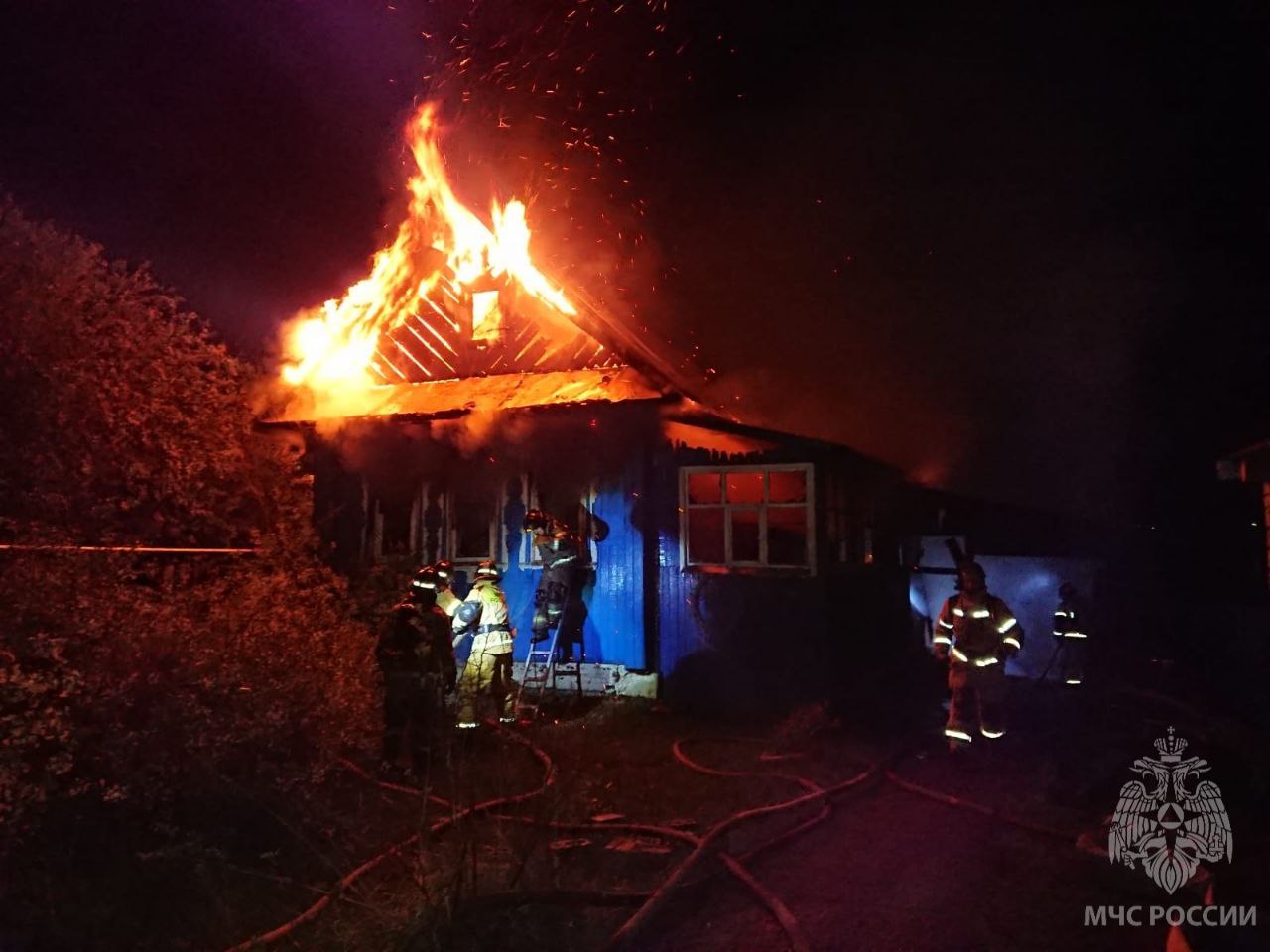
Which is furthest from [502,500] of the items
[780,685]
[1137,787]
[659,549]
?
[1137,787]

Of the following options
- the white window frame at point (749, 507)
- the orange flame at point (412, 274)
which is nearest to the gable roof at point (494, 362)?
the orange flame at point (412, 274)

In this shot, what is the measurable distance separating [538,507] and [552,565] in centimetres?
124

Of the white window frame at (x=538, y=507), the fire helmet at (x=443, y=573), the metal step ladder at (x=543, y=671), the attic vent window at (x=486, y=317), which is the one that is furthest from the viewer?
the attic vent window at (x=486, y=317)

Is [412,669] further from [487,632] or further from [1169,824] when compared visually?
[1169,824]

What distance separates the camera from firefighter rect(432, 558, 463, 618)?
7.30m

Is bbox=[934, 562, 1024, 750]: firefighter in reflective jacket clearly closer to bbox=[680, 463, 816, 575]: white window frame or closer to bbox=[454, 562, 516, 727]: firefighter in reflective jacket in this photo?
bbox=[680, 463, 816, 575]: white window frame

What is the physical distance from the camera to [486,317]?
11.7m

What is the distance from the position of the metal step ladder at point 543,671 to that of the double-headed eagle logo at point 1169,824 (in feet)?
18.3

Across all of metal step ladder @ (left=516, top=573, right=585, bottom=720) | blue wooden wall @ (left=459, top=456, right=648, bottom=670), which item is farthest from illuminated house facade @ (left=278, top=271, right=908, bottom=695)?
metal step ladder @ (left=516, top=573, right=585, bottom=720)

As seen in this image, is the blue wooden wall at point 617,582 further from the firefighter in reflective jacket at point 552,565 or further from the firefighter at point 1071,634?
the firefighter at point 1071,634

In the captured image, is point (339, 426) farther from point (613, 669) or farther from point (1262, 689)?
point (1262, 689)

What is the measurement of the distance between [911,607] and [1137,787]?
6903 mm

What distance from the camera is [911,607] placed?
12938 millimetres

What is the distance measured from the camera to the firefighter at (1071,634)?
10352 millimetres
